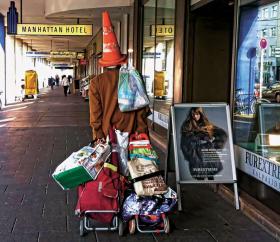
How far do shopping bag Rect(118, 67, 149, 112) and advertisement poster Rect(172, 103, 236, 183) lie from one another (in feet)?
2.52

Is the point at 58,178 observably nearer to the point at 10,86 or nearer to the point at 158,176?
the point at 158,176

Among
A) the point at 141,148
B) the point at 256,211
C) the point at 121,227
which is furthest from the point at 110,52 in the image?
the point at 256,211

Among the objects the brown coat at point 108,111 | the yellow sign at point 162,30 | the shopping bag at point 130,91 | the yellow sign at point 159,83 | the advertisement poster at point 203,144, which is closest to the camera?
the shopping bag at point 130,91

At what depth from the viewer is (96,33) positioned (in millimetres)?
24219

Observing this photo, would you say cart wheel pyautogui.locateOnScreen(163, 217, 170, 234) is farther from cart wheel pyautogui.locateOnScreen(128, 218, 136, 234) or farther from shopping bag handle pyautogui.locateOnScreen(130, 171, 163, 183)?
shopping bag handle pyautogui.locateOnScreen(130, 171, 163, 183)

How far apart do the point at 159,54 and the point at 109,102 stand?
17.9 ft

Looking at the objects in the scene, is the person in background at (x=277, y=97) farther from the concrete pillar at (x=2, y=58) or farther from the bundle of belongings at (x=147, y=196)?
the concrete pillar at (x=2, y=58)


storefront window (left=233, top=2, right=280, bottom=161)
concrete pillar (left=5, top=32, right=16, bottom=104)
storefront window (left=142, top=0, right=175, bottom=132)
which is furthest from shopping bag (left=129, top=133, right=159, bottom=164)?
concrete pillar (left=5, top=32, right=16, bottom=104)

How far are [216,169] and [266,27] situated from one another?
1597 millimetres

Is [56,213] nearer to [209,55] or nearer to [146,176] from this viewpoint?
[146,176]

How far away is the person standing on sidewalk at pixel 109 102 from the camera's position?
4.56m

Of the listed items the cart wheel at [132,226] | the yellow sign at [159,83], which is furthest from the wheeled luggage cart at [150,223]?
the yellow sign at [159,83]

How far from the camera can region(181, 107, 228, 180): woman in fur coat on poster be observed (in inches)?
200

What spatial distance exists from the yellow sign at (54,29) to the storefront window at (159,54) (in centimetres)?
381
